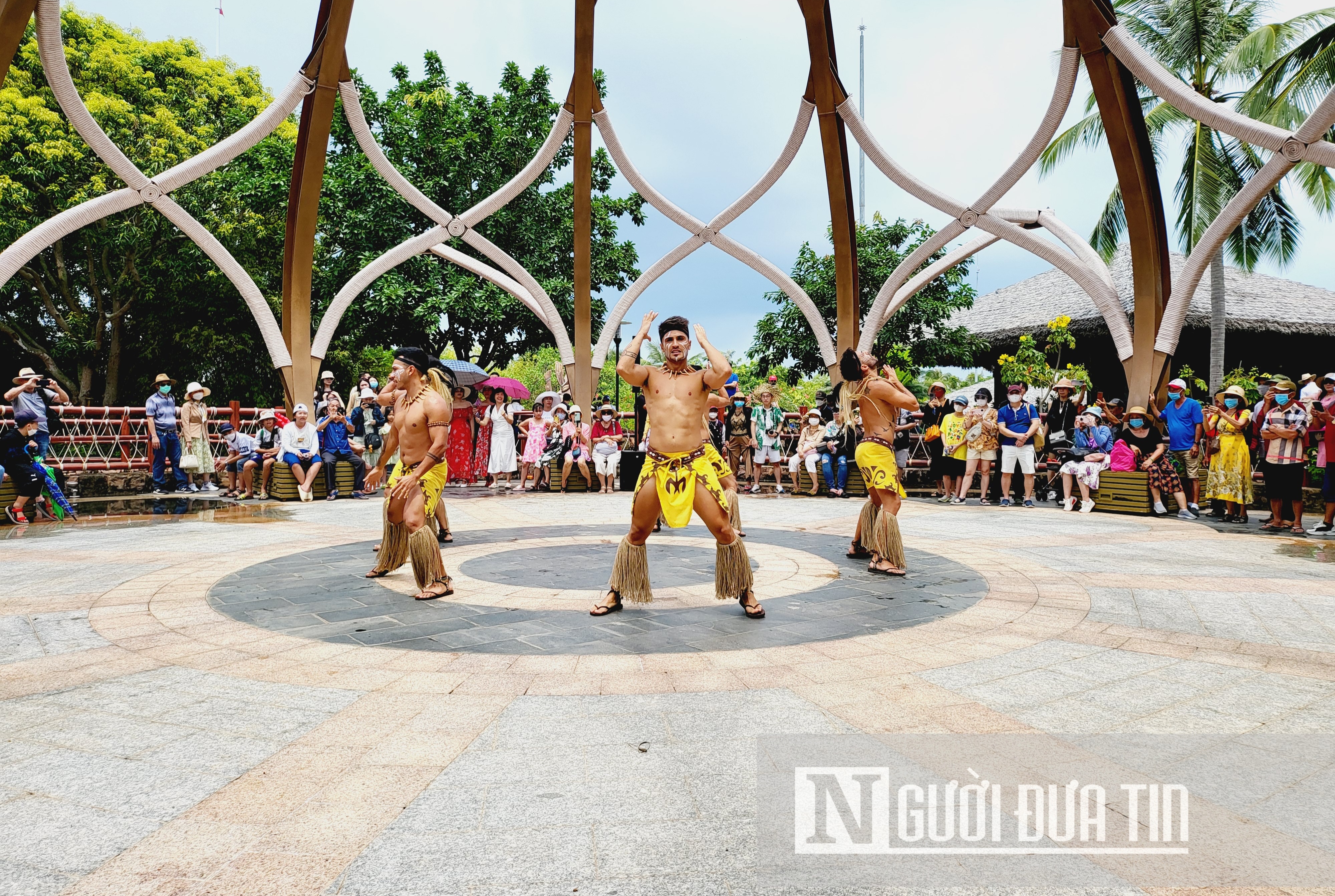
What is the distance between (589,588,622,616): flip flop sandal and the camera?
5047 mm

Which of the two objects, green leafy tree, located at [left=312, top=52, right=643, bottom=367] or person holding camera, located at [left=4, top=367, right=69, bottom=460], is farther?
green leafy tree, located at [left=312, top=52, right=643, bottom=367]

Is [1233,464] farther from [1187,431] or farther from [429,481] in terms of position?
[429,481]

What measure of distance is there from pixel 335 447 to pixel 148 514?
312 cm

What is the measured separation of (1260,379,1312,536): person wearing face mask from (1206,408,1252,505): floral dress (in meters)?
0.37

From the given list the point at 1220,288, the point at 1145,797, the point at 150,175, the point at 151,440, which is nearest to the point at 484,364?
the point at 150,175

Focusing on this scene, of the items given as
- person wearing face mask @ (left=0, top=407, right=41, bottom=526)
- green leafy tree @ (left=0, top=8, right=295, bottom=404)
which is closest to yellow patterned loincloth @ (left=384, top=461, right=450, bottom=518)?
person wearing face mask @ (left=0, top=407, right=41, bottom=526)

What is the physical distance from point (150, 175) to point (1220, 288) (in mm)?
26551

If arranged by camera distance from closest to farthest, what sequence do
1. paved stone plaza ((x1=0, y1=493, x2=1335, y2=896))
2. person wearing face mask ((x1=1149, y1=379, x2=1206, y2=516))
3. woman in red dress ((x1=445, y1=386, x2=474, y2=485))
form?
paved stone plaza ((x1=0, y1=493, x2=1335, y2=896)) → person wearing face mask ((x1=1149, y1=379, x2=1206, y2=516)) → woman in red dress ((x1=445, y1=386, x2=474, y2=485))

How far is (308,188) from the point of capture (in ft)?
51.0

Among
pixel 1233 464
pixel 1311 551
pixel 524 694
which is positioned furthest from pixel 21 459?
pixel 1233 464

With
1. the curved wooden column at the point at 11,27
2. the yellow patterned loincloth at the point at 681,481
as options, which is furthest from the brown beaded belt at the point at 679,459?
the curved wooden column at the point at 11,27

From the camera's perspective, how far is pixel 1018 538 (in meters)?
8.65

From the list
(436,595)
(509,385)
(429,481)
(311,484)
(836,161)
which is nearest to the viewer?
(436,595)

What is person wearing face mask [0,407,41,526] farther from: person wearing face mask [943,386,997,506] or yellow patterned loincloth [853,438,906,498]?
person wearing face mask [943,386,997,506]
